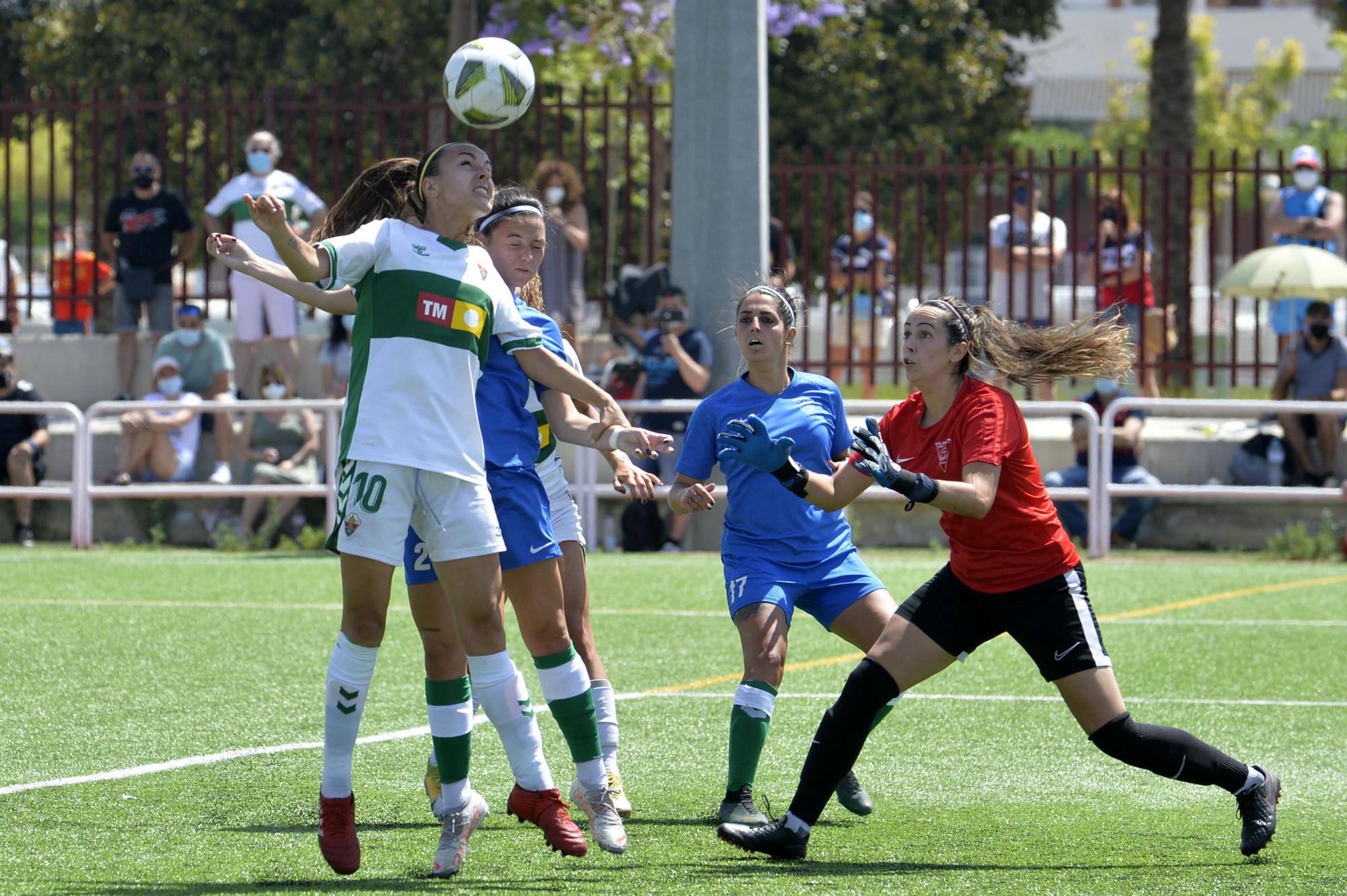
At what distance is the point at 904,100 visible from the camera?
87.1 ft

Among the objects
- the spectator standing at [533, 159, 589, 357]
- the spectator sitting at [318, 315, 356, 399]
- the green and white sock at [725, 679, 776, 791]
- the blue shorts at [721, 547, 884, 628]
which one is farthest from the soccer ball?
the spectator sitting at [318, 315, 356, 399]

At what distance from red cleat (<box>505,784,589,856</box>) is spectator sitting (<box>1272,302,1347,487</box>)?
10.6 m

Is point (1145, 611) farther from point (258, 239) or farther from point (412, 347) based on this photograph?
point (258, 239)

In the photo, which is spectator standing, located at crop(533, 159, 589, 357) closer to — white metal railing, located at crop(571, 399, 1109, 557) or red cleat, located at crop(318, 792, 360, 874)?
white metal railing, located at crop(571, 399, 1109, 557)

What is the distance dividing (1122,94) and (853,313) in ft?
131

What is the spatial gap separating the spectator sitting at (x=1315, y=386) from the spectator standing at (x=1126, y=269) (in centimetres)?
113

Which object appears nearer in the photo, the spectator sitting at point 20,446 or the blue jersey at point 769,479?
the blue jersey at point 769,479

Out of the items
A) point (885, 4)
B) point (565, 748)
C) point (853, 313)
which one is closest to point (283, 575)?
point (565, 748)

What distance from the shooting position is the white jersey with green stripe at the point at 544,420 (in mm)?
6051

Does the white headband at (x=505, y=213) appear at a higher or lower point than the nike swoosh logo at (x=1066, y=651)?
higher

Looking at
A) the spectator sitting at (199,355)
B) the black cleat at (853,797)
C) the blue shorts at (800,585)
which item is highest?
the spectator sitting at (199,355)

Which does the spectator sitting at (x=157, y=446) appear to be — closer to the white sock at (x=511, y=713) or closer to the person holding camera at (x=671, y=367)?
the person holding camera at (x=671, y=367)

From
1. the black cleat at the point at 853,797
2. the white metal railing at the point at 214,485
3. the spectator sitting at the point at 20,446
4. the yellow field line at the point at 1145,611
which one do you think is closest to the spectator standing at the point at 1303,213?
the yellow field line at the point at 1145,611

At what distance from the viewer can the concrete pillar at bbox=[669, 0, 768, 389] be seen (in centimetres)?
1401
